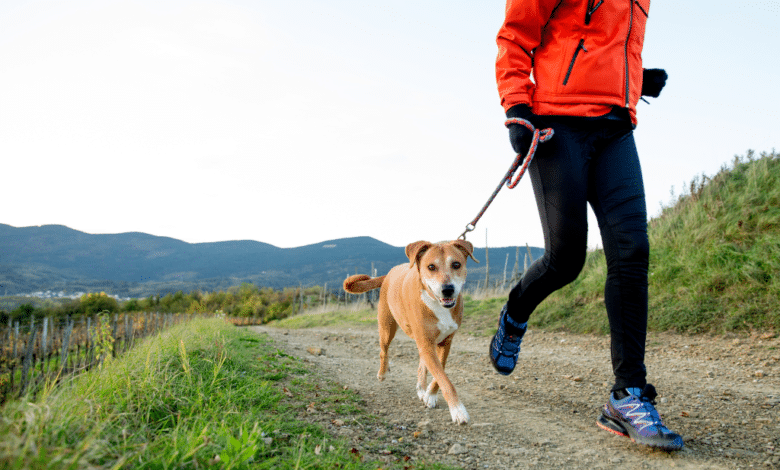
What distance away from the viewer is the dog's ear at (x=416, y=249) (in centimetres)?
341

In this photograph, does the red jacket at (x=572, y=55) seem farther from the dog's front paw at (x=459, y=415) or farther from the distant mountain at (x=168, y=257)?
the distant mountain at (x=168, y=257)

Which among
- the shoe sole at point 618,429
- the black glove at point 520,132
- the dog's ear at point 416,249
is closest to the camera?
the shoe sole at point 618,429

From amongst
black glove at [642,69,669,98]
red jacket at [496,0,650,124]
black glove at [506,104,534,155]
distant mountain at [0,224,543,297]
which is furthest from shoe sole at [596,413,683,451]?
distant mountain at [0,224,543,297]

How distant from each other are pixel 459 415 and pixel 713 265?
236 inches

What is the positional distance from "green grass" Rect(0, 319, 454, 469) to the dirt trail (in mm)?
322

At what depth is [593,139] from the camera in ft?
8.16

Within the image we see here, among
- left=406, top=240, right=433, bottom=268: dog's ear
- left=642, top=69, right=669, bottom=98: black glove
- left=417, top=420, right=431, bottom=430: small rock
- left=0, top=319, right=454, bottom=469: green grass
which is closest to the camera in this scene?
left=0, top=319, right=454, bottom=469: green grass

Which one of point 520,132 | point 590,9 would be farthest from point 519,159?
point 590,9

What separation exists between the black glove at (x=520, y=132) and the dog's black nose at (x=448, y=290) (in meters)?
→ 1.02

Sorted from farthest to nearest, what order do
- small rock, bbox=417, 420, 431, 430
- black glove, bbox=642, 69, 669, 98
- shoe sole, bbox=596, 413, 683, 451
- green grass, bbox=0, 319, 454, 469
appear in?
black glove, bbox=642, 69, 669, 98, small rock, bbox=417, 420, 431, 430, shoe sole, bbox=596, 413, 683, 451, green grass, bbox=0, 319, 454, 469

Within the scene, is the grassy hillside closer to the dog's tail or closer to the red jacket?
the dog's tail

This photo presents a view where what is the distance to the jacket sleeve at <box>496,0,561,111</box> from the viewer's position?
2.51m

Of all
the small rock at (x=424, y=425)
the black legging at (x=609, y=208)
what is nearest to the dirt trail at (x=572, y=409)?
the small rock at (x=424, y=425)

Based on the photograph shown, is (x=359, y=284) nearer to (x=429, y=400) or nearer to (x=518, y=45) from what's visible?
(x=429, y=400)
